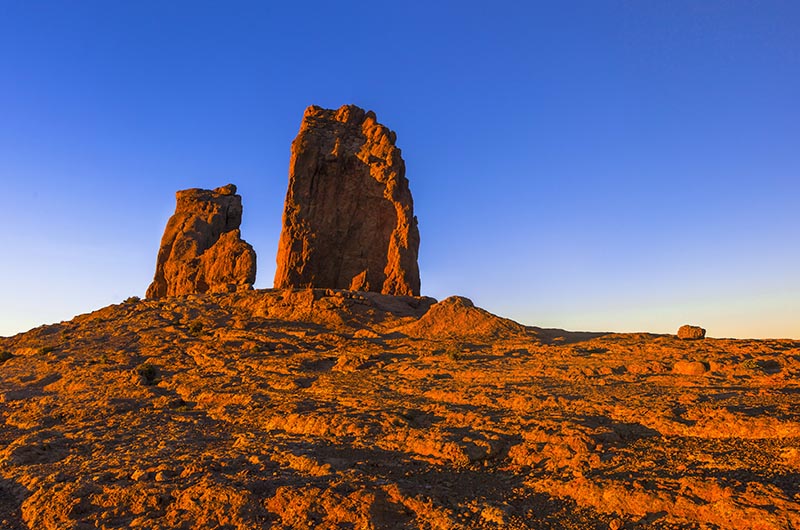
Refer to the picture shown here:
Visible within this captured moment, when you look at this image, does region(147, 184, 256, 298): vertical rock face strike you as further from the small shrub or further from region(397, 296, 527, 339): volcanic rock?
region(397, 296, 527, 339): volcanic rock

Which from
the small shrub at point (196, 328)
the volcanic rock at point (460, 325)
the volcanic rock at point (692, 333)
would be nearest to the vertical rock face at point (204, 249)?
the small shrub at point (196, 328)

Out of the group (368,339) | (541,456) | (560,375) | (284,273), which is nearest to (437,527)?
(541,456)

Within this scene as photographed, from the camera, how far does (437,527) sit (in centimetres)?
757

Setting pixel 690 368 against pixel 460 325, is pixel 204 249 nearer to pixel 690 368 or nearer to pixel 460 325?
pixel 460 325

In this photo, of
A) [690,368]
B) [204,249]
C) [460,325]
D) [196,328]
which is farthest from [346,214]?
[690,368]

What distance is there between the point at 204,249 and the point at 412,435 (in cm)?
4166

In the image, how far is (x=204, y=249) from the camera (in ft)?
159

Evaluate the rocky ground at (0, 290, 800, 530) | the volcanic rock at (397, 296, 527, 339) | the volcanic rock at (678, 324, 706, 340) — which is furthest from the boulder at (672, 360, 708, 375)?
the volcanic rock at (397, 296, 527, 339)

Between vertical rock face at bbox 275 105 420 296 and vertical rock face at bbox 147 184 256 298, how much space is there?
4.47m

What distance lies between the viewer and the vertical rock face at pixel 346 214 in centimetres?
3962

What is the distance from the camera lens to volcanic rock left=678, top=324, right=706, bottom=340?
24.4m

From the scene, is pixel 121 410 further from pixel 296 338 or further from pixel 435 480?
pixel 435 480

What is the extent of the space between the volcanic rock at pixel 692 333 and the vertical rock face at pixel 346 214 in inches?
754

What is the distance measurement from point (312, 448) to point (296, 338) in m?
15.3
